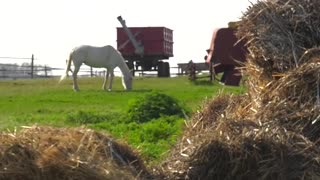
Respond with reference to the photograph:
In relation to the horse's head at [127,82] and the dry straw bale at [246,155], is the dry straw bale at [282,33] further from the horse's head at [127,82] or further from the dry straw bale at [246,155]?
the horse's head at [127,82]

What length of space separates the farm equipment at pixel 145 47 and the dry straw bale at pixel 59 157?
128ft

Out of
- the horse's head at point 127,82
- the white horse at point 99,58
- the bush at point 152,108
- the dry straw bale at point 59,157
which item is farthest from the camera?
the white horse at point 99,58

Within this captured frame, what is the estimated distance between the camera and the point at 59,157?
197 inches

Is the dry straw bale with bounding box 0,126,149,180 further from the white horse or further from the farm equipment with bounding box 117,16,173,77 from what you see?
the farm equipment with bounding box 117,16,173,77

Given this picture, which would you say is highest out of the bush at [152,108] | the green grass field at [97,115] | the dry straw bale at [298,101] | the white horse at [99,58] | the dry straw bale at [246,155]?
the white horse at [99,58]

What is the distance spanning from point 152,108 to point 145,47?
31570mm

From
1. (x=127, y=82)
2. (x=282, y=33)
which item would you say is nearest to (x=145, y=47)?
(x=127, y=82)

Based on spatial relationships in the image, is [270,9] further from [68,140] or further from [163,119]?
[163,119]

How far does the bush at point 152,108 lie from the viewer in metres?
Answer: 14.0

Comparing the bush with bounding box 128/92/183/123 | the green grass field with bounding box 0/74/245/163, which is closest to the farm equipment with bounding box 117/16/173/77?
the green grass field with bounding box 0/74/245/163

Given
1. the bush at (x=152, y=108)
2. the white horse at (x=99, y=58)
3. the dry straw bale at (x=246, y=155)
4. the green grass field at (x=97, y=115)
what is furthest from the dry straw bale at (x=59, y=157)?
the white horse at (x=99, y=58)

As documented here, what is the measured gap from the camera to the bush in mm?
14013

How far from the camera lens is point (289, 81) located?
255 inches

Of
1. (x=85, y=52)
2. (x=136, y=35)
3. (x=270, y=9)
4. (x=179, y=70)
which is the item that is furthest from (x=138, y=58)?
(x=270, y=9)
